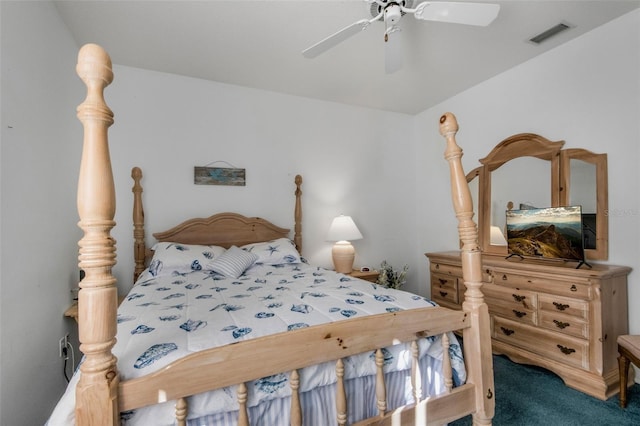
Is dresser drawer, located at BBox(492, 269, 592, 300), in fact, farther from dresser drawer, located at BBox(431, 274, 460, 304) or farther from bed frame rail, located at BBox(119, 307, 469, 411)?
bed frame rail, located at BBox(119, 307, 469, 411)

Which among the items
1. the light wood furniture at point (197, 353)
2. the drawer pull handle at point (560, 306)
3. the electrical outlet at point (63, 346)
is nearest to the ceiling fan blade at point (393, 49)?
the light wood furniture at point (197, 353)

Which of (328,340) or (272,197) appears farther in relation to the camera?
(272,197)

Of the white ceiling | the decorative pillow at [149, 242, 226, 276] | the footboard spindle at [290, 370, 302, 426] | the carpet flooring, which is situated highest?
the white ceiling

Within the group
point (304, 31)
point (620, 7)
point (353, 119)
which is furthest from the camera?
point (353, 119)

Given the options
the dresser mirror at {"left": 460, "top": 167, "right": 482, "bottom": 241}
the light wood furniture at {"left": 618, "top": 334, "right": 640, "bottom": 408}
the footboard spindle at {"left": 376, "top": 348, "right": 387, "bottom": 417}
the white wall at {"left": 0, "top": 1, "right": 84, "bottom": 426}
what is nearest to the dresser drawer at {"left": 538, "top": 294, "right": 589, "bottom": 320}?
the light wood furniture at {"left": 618, "top": 334, "right": 640, "bottom": 408}

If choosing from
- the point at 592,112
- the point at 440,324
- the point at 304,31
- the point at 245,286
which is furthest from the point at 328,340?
the point at 592,112

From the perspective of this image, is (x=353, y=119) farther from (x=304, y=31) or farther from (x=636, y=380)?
(x=636, y=380)

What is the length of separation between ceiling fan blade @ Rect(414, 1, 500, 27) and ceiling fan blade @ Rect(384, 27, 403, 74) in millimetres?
157

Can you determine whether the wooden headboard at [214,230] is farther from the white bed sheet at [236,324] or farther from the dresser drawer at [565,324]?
the dresser drawer at [565,324]

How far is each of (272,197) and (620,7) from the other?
122 inches

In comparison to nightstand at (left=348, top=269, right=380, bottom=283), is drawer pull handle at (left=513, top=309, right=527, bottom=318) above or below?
below

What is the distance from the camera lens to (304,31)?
7.53 ft

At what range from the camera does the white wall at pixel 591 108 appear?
219cm

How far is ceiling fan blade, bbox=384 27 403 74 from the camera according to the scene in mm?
1811
